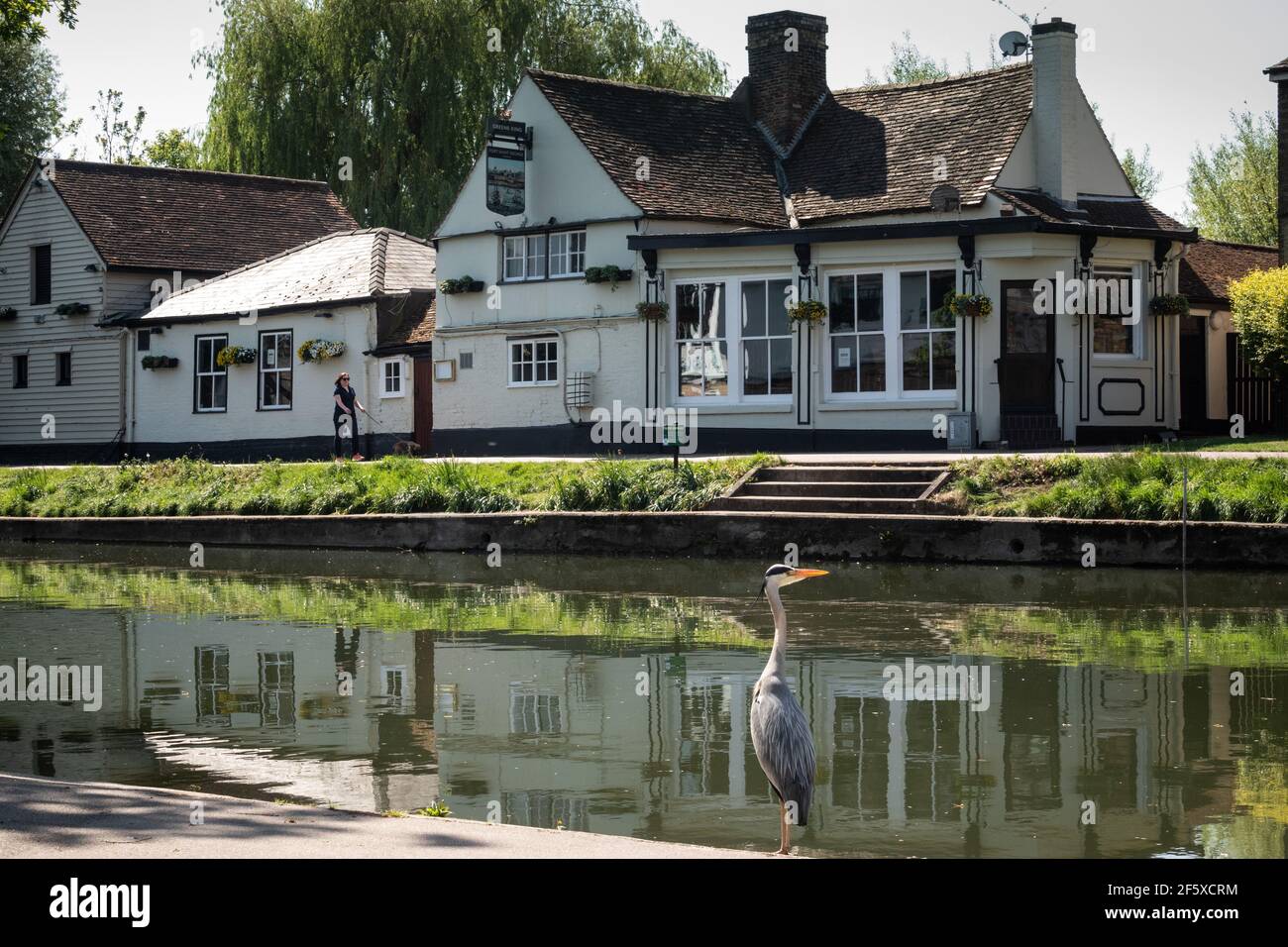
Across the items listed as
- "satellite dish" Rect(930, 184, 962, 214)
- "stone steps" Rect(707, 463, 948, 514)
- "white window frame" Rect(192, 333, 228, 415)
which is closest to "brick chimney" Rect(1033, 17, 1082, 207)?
"satellite dish" Rect(930, 184, 962, 214)

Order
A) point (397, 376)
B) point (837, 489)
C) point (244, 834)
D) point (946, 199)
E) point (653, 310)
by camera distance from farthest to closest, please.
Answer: point (397, 376), point (653, 310), point (946, 199), point (837, 489), point (244, 834)

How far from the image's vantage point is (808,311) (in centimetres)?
2808

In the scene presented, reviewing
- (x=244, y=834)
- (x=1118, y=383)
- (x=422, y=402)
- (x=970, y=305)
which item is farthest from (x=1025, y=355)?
(x=244, y=834)

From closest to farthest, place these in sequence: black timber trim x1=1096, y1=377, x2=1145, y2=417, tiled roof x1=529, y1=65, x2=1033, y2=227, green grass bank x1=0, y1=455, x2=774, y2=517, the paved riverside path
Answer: the paved riverside path → green grass bank x1=0, y1=455, x2=774, y2=517 → black timber trim x1=1096, y1=377, x2=1145, y2=417 → tiled roof x1=529, y1=65, x2=1033, y2=227

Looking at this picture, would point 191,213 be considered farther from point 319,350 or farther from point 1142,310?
point 1142,310

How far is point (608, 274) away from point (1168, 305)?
10.1 m

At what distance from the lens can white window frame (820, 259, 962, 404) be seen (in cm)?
2741

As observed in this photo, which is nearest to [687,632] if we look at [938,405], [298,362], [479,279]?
[938,405]

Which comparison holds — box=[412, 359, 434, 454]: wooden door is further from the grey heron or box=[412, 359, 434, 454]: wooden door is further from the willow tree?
the grey heron

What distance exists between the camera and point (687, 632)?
13.7 metres

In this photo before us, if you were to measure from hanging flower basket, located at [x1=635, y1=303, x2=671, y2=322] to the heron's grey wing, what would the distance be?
23012 millimetres

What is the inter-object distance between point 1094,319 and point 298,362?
1752 centimetres

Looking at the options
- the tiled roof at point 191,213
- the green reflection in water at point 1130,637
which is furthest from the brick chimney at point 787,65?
the green reflection in water at point 1130,637
